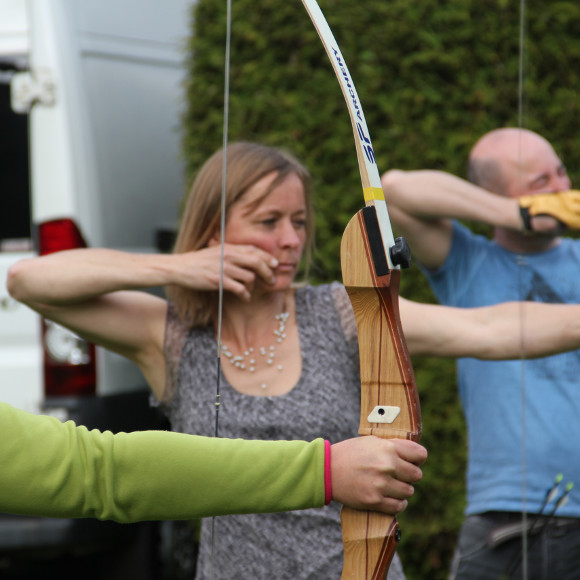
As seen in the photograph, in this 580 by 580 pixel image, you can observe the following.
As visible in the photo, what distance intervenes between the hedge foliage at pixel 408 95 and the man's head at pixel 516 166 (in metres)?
0.83

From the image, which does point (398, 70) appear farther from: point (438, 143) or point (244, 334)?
point (244, 334)

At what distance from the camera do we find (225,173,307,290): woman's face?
1.52 meters

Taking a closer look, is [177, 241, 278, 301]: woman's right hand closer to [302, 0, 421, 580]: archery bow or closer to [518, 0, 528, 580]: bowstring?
[302, 0, 421, 580]: archery bow

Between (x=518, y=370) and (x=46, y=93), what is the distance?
1.76 metres

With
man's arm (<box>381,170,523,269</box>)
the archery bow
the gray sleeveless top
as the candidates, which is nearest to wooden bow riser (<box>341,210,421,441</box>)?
the archery bow

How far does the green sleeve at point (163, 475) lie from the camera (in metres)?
1.00

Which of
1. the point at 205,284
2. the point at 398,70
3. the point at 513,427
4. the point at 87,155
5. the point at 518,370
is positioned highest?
the point at 398,70

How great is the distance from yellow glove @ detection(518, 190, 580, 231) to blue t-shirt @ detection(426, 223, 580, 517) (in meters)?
0.09

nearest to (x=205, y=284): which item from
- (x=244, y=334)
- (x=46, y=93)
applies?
(x=244, y=334)

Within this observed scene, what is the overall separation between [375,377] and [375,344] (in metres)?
0.04

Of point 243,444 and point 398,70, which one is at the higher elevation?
point 398,70

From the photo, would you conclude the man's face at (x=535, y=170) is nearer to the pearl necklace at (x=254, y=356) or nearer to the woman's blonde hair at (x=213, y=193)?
the woman's blonde hair at (x=213, y=193)

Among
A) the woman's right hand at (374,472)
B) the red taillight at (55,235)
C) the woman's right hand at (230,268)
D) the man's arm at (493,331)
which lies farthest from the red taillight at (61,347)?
the woman's right hand at (374,472)

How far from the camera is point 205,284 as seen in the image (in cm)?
152
